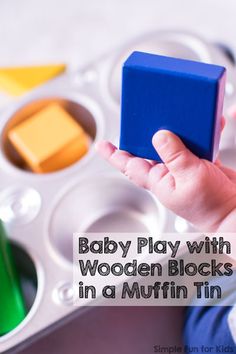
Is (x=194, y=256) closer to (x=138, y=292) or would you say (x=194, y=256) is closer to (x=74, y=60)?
(x=138, y=292)

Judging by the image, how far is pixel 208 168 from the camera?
352mm

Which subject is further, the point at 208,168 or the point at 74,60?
the point at 74,60

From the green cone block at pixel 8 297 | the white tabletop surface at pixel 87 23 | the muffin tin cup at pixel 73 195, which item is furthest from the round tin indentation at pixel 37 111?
the white tabletop surface at pixel 87 23

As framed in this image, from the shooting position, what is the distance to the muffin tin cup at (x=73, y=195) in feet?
1.40

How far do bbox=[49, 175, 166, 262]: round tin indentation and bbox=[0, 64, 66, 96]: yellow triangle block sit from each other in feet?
0.54

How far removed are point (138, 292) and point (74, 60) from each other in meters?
0.45

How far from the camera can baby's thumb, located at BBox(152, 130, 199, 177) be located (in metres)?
0.35

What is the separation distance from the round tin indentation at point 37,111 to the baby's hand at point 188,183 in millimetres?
178

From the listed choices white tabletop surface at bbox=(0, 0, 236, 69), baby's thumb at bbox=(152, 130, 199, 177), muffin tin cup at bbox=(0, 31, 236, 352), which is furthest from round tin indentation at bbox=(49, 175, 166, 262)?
white tabletop surface at bbox=(0, 0, 236, 69)

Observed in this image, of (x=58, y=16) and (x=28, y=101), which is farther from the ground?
(x=58, y=16)

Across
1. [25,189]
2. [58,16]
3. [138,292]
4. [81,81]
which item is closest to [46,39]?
[58,16]

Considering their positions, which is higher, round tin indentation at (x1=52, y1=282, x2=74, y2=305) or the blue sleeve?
round tin indentation at (x1=52, y1=282, x2=74, y2=305)

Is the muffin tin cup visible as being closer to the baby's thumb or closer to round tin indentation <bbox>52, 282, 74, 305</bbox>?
round tin indentation <bbox>52, 282, 74, 305</bbox>

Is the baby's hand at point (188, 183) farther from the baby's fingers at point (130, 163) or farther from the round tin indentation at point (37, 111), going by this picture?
the round tin indentation at point (37, 111)
